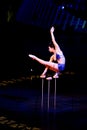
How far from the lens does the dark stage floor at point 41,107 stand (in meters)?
8.21

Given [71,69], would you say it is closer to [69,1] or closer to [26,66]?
[26,66]

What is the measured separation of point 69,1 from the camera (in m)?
20.8

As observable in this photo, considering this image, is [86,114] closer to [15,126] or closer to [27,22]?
[15,126]

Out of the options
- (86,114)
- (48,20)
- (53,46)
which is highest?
(48,20)

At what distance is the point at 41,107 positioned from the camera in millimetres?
10328

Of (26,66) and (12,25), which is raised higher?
(12,25)

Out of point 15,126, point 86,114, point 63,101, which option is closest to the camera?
point 15,126

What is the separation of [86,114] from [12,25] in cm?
1105

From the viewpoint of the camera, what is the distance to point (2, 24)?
64.3ft

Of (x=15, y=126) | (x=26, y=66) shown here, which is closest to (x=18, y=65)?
(x=26, y=66)

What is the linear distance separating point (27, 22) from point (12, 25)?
5.99ft

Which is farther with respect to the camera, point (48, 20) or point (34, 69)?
point (48, 20)

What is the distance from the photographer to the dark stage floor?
8.21 metres

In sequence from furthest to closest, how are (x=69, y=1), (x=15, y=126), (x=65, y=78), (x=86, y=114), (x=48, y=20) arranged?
(x=48, y=20)
(x=69, y=1)
(x=65, y=78)
(x=86, y=114)
(x=15, y=126)
